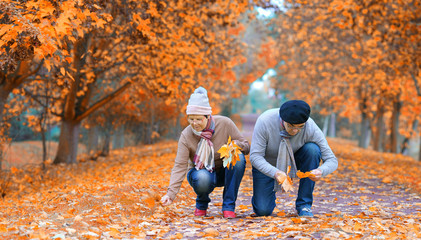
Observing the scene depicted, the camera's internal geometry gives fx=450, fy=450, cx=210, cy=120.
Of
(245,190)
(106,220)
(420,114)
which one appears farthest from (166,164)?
(420,114)

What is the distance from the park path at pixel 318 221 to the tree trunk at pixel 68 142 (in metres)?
7.79

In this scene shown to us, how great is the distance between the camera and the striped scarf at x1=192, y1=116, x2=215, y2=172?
471cm

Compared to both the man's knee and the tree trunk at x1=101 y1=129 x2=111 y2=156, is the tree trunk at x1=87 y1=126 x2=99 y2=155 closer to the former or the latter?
the tree trunk at x1=101 y1=129 x2=111 y2=156

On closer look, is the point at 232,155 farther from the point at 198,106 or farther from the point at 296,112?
the point at 296,112

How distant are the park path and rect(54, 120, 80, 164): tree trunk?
779 centimetres

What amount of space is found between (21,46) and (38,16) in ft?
1.38

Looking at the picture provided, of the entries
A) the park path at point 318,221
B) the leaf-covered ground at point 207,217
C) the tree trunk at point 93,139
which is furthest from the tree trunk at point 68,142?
the park path at point 318,221

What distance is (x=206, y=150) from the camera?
475 cm

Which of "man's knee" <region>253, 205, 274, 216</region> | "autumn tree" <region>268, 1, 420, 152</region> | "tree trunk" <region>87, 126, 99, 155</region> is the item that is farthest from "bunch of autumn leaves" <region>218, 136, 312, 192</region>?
"tree trunk" <region>87, 126, 99, 155</region>

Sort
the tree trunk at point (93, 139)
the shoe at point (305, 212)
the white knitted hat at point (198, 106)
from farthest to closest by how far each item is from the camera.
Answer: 1. the tree trunk at point (93, 139)
2. the shoe at point (305, 212)
3. the white knitted hat at point (198, 106)

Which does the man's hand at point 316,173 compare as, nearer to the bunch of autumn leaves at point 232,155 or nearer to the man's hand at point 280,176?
the bunch of autumn leaves at point 232,155

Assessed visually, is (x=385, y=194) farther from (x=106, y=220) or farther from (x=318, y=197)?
(x=106, y=220)

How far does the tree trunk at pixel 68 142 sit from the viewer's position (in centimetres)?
1393

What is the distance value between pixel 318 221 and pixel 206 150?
134 cm
